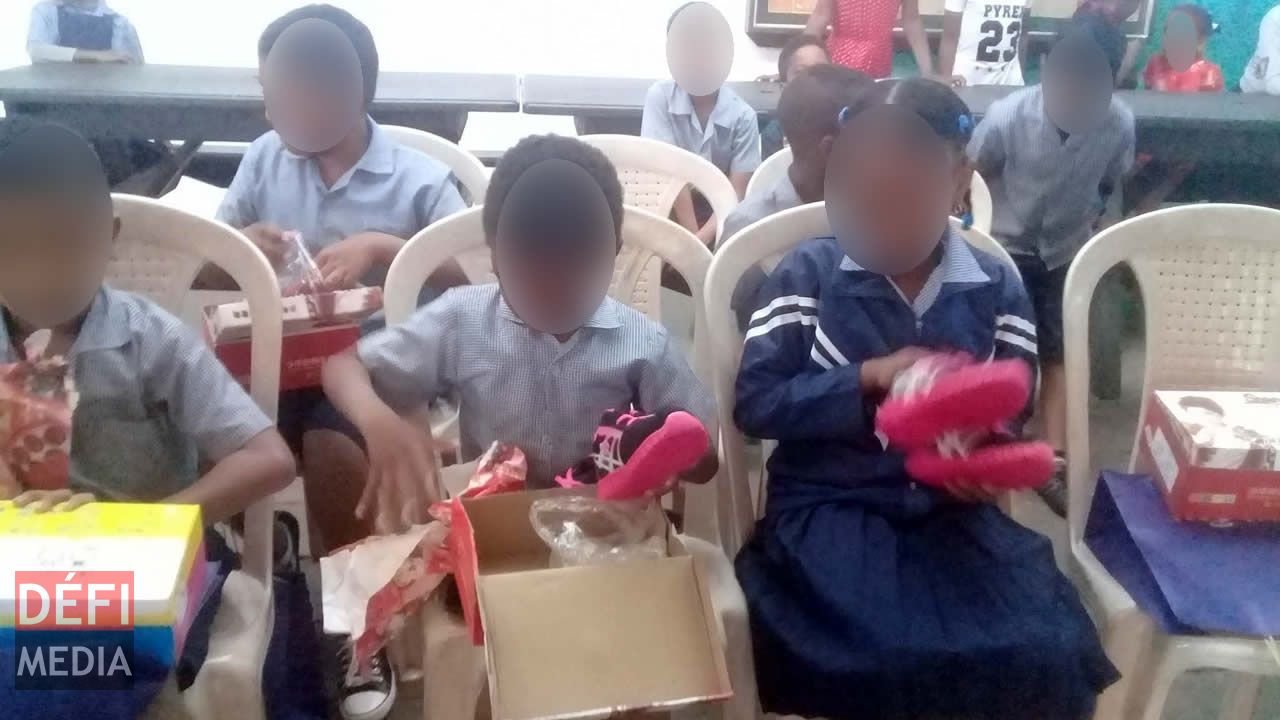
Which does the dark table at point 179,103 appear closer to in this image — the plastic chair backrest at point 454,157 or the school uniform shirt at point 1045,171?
the plastic chair backrest at point 454,157

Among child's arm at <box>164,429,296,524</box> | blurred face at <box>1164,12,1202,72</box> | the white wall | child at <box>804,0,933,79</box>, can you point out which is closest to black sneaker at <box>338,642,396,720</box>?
child's arm at <box>164,429,296,524</box>

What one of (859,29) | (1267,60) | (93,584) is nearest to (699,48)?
(859,29)

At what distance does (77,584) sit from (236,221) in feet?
3.49

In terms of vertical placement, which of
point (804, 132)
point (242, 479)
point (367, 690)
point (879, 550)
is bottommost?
point (367, 690)

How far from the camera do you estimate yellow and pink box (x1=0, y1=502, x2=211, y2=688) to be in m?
0.90

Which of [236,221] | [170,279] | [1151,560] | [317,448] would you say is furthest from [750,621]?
[236,221]

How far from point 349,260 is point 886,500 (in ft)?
3.17

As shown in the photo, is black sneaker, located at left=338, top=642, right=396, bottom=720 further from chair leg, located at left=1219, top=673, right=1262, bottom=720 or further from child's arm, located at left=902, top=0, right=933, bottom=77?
child's arm, located at left=902, top=0, right=933, bottom=77

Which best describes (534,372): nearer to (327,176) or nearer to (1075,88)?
(327,176)

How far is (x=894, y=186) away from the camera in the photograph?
1.29 metres

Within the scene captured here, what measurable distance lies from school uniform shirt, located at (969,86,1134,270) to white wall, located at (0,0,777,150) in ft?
8.16

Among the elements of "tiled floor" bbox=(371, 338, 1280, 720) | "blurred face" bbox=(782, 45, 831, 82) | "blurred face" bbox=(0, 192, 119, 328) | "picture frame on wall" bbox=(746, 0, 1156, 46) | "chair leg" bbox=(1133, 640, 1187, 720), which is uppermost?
"picture frame on wall" bbox=(746, 0, 1156, 46)

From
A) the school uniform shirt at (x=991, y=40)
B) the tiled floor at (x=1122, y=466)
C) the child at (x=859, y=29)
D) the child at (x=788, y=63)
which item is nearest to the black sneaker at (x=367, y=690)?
the tiled floor at (x=1122, y=466)

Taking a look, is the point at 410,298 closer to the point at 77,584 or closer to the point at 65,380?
the point at 65,380
